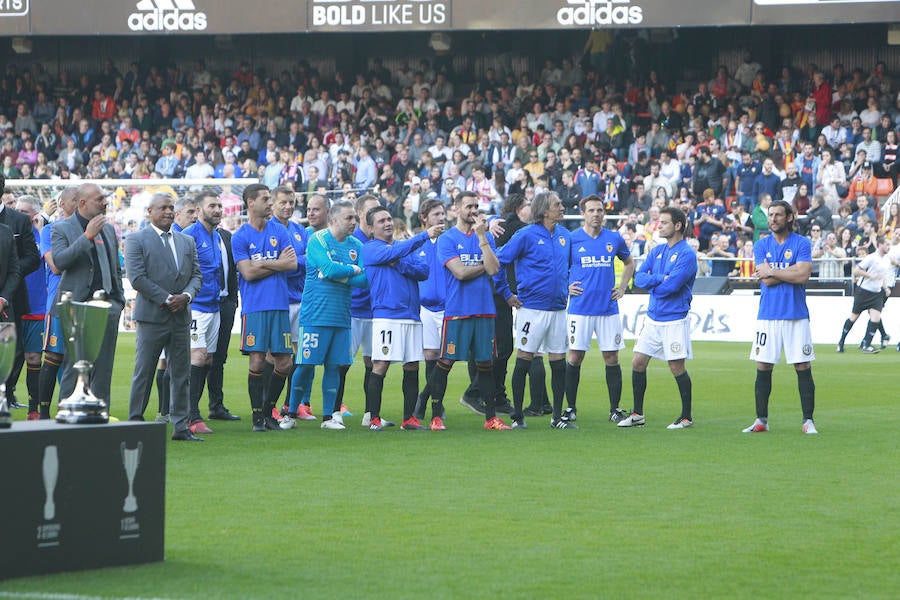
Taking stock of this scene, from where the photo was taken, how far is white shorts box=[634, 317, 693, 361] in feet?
39.5

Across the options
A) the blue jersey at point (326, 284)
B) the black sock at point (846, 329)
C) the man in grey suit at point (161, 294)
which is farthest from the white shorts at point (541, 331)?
the black sock at point (846, 329)

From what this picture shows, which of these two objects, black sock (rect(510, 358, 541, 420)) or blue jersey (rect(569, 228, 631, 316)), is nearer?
black sock (rect(510, 358, 541, 420))

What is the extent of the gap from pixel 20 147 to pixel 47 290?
2471 centimetres

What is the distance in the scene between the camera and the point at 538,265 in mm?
12070

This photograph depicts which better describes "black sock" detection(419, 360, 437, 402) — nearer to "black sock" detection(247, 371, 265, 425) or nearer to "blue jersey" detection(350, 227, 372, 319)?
"blue jersey" detection(350, 227, 372, 319)

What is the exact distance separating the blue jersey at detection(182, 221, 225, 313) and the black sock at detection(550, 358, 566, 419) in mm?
2965

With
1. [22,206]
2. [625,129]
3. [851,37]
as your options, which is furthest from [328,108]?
[22,206]

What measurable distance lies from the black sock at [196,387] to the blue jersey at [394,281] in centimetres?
158

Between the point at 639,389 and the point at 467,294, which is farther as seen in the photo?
the point at 639,389

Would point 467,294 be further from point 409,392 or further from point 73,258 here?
point 73,258

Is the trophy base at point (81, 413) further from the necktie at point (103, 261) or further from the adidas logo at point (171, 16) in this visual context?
the adidas logo at point (171, 16)

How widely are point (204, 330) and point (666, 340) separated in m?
3.97

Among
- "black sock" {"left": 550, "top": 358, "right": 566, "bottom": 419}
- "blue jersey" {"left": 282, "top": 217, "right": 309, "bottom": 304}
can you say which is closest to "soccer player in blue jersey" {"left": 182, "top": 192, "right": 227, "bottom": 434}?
"blue jersey" {"left": 282, "top": 217, "right": 309, "bottom": 304}

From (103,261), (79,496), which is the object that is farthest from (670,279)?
(79,496)
